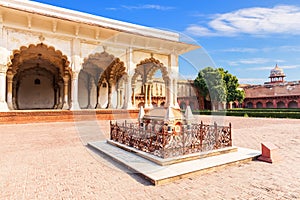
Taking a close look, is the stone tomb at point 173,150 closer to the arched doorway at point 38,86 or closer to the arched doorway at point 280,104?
the arched doorway at point 38,86

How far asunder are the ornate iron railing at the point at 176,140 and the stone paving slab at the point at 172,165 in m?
0.26

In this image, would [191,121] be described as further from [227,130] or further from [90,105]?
[90,105]

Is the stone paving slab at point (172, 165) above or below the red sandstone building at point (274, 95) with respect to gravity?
below

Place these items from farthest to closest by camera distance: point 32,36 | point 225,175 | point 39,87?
point 39,87 → point 32,36 → point 225,175

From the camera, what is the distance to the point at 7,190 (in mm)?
3043

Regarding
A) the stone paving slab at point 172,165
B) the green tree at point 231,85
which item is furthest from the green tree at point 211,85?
the stone paving slab at point 172,165

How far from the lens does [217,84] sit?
2806 centimetres

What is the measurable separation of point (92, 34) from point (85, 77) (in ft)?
26.8

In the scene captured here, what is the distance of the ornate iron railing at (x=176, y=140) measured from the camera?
167 inches

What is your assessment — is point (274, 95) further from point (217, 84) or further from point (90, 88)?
point (90, 88)

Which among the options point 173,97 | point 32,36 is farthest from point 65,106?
point 173,97

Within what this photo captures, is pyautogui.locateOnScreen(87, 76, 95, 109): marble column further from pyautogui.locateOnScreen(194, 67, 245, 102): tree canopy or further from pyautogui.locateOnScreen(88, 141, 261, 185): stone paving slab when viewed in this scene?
pyautogui.locateOnScreen(88, 141, 261, 185): stone paving slab

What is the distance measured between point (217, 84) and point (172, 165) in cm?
2594

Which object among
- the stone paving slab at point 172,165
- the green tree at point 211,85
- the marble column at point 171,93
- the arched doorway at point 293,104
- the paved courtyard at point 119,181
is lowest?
the paved courtyard at point 119,181
